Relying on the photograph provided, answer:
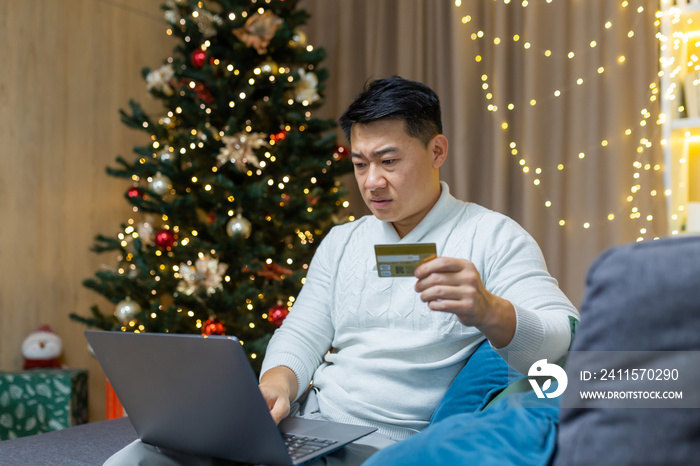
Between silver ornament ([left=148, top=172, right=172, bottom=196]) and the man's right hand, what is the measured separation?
147 centimetres

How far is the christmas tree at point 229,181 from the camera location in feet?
8.52

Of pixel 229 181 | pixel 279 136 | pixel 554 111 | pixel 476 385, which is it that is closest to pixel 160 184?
pixel 229 181

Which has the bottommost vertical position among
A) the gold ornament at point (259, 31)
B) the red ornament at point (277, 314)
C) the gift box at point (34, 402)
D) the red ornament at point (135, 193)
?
the gift box at point (34, 402)

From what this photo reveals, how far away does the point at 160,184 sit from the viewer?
2658 millimetres

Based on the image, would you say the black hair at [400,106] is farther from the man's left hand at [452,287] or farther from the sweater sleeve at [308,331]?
the man's left hand at [452,287]

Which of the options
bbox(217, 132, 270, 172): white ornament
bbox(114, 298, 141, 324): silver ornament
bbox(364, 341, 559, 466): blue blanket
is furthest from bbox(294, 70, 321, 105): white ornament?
bbox(364, 341, 559, 466): blue blanket

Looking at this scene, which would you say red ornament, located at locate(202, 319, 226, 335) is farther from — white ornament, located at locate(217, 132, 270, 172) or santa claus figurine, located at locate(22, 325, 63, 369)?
santa claus figurine, located at locate(22, 325, 63, 369)

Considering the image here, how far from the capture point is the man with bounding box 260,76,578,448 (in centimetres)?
129

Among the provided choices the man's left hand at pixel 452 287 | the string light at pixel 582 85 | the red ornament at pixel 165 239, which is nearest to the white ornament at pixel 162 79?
the red ornament at pixel 165 239

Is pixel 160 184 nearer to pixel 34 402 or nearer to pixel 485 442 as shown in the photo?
pixel 34 402

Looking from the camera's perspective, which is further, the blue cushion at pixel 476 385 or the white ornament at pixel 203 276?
the white ornament at pixel 203 276

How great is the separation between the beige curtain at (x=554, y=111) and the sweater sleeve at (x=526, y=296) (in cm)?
128

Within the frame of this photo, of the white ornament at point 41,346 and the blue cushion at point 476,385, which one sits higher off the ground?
the blue cushion at point 476,385

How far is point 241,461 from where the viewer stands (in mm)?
1015
